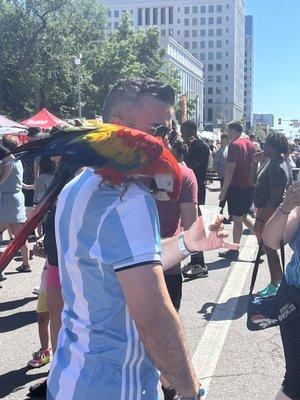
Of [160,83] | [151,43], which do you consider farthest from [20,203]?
[151,43]

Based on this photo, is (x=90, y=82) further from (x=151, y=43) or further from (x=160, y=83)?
(x=160, y=83)

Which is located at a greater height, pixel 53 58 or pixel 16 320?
pixel 53 58

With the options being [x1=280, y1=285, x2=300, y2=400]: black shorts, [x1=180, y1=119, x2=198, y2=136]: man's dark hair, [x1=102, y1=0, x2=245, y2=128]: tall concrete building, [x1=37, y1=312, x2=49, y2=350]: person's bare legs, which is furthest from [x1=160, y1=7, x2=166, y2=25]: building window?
[x1=280, y1=285, x2=300, y2=400]: black shorts

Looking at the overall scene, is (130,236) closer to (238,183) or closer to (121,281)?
(121,281)

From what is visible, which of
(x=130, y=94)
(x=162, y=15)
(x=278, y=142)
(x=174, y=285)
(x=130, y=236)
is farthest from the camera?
(x=162, y=15)

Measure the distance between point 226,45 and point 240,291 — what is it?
15501 centimetres

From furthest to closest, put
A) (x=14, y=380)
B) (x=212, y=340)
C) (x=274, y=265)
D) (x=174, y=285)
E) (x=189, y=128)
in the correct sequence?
1. (x=189, y=128)
2. (x=274, y=265)
3. (x=212, y=340)
4. (x=14, y=380)
5. (x=174, y=285)

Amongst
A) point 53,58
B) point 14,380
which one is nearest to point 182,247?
point 14,380

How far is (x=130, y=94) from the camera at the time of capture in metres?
1.88

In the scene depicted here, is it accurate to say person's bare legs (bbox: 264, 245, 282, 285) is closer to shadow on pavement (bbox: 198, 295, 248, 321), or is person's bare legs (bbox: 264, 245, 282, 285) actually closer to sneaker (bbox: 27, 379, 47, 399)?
shadow on pavement (bbox: 198, 295, 248, 321)

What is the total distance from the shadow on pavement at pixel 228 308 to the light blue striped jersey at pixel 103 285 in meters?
3.63

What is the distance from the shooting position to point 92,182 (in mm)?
1600

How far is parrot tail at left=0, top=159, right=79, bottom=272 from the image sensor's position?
150cm

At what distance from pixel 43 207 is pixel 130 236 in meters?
0.26
